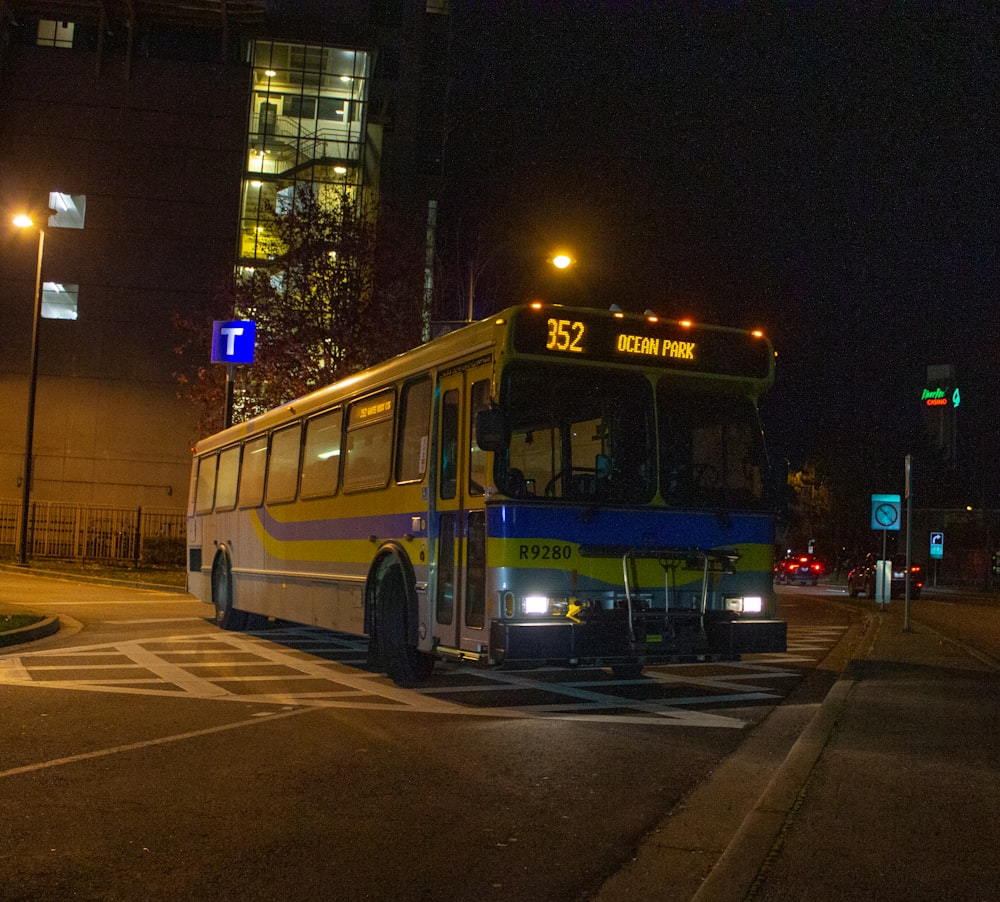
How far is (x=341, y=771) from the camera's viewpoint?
7387 mm

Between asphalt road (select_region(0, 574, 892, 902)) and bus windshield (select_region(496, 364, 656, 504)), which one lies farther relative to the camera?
bus windshield (select_region(496, 364, 656, 504))

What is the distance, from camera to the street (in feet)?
17.1

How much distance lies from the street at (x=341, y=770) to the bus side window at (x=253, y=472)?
127 inches

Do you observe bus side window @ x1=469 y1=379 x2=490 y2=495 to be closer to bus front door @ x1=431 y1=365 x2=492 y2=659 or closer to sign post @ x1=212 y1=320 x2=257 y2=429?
bus front door @ x1=431 y1=365 x2=492 y2=659

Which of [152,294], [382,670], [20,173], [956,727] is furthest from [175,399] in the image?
[956,727]

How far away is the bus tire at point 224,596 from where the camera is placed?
58.7 ft

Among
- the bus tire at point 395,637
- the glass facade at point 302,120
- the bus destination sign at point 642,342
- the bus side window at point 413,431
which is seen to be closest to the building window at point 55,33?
the glass facade at point 302,120

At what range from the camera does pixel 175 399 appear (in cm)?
4341

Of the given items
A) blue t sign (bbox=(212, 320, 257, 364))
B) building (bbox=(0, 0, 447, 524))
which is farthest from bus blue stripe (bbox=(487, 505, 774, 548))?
building (bbox=(0, 0, 447, 524))

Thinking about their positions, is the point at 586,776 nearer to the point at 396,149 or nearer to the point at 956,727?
the point at 956,727

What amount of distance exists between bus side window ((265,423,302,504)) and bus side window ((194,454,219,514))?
12.0 feet

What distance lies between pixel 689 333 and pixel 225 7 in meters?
38.3

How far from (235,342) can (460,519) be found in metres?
17.8

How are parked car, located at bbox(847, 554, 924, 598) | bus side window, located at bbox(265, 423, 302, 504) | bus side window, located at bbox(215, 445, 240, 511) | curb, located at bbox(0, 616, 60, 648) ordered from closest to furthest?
curb, located at bbox(0, 616, 60, 648) < bus side window, located at bbox(265, 423, 302, 504) < bus side window, located at bbox(215, 445, 240, 511) < parked car, located at bbox(847, 554, 924, 598)
